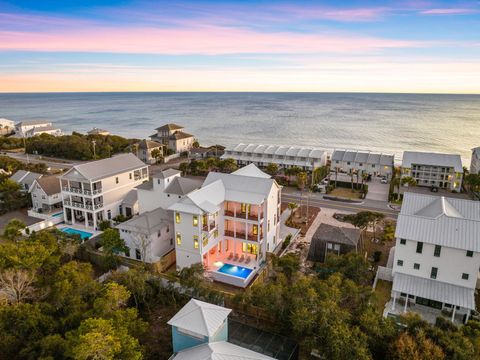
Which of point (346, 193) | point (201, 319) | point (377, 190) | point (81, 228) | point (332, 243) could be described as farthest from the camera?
point (377, 190)

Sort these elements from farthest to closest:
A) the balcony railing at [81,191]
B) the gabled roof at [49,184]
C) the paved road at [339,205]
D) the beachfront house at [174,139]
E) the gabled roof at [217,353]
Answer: the beachfront house at [174,139] → the paved road at [339,205] → the gabled roof at [49,184] → the balcony railing at [81,191] → the gabled roof at [217,353]

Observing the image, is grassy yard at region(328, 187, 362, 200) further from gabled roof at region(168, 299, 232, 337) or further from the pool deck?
gabled roof at region(168, 299, 232, 337)

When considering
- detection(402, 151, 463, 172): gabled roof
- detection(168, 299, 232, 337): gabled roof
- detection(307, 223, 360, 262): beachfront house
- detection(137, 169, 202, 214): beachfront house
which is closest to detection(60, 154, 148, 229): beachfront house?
detection(137, 169, 202, 214): beachfront house

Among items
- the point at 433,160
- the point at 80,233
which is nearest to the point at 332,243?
the point at 80,233

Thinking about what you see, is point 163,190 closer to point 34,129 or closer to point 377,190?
point 377,190

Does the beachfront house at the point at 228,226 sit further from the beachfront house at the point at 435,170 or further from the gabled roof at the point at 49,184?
the beachfront house at the point at 435,170

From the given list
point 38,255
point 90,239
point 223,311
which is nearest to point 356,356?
point 223,311

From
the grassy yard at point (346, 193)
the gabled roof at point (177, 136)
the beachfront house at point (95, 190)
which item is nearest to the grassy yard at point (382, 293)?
the grassy yard at point (346, 193)

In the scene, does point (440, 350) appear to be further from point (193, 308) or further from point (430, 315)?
point (193, 308)
